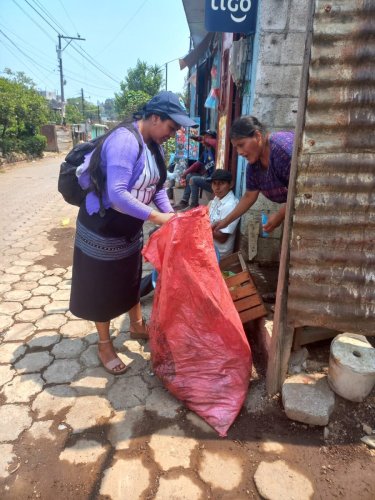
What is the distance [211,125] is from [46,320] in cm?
651

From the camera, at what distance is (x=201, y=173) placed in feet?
23.5

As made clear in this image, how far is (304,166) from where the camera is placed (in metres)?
1.84

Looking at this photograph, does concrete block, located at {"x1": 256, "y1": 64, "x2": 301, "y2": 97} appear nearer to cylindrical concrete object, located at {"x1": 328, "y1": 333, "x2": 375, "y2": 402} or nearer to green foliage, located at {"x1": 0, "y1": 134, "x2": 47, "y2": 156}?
cylindrical concrete object, located at {"x1": 328, "y1": 333, "x2": 375, "y2": 402}

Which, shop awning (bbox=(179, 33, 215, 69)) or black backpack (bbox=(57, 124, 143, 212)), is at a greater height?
shop awning (bbox=(179, 33, 215, 69))

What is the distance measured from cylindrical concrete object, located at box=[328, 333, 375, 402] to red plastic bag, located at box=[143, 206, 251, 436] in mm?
539

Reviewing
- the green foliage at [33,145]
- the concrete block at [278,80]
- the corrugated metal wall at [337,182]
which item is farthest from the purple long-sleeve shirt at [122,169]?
the green foliage at [33,145]

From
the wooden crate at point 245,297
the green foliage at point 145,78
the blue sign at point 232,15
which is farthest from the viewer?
the green foliage at point 145,78

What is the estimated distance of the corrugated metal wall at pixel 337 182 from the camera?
1.69 meters

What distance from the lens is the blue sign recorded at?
3.30 meters

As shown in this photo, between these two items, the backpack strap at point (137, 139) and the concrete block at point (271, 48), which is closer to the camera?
the backpack strap at point (137, 139)

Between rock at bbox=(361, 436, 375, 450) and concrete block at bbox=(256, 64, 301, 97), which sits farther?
concrete block at bbox=(256, 64, 301, 97)

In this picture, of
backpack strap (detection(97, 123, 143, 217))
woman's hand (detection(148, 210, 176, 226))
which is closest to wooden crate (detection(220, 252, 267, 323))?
woman's hand (detection(148, 210, 176, 226))

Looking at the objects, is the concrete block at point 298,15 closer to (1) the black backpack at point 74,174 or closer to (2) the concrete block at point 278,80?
(2) the concrete block at point 278,80

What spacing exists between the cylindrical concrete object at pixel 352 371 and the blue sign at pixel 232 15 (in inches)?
118
